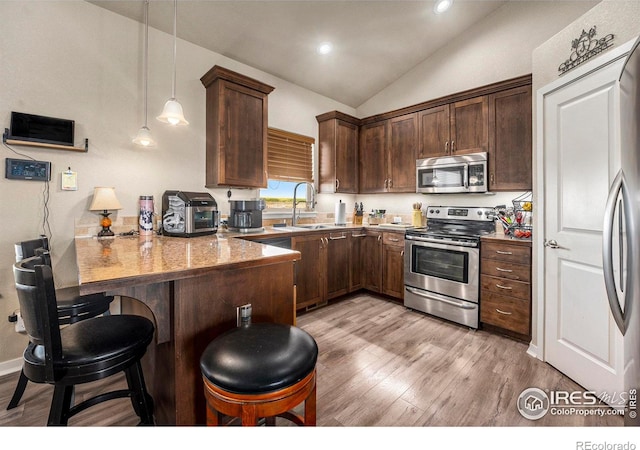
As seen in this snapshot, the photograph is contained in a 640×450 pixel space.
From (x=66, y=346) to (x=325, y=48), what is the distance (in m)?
3.56

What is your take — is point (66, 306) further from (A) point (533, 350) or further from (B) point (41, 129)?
(A) point (533, 350)

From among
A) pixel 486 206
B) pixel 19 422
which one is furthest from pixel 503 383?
pixel 19 422

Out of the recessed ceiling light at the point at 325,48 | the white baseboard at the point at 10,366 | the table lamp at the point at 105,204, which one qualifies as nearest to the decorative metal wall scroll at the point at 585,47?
the recessed ceiling light at the point at 325,48

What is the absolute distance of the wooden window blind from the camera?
3.60 meters

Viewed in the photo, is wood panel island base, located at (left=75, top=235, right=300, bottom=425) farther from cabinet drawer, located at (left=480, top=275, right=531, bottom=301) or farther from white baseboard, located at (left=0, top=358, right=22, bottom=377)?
cabinet drawer, located at (left=480, top=275, right=531, bottom=301)

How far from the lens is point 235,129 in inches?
115

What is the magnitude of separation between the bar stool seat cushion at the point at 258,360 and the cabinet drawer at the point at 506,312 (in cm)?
229

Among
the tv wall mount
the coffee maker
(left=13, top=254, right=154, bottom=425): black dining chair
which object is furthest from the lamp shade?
(left=13, top=254, right=154, bottom=425): black dining chair

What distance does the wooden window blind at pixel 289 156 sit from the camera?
11.8 ft

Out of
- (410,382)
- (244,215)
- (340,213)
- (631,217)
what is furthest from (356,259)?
(631,217)

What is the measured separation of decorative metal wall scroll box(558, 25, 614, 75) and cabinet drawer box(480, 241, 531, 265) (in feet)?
4.63

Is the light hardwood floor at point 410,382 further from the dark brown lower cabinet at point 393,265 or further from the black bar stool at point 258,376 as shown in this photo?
the black bar stool at point 258,376

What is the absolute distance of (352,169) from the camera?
427 centimetres

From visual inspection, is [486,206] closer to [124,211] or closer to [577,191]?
[577,191]
